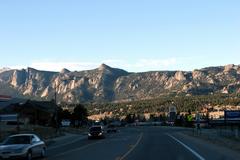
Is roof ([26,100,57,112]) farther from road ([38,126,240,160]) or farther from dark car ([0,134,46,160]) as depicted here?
dark car ([0,134,46,160])

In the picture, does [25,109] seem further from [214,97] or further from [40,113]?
[214,97]

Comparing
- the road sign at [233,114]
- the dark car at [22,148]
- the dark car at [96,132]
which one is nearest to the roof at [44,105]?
the dark car at [96,132]

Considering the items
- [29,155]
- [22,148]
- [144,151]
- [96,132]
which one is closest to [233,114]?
[96,132]

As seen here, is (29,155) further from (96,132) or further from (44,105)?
(44,105)

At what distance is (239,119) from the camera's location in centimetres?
6988

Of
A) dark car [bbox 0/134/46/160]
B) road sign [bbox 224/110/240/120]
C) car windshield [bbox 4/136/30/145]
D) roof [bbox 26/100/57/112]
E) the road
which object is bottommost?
the road

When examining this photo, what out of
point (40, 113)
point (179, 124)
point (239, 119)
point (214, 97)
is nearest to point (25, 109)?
point (40, 113)

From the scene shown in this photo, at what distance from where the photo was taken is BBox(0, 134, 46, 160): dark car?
27172 mm

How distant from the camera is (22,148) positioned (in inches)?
1082

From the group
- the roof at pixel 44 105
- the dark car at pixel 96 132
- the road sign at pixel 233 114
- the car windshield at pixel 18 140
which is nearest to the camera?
the car windshield at pixel 18 140

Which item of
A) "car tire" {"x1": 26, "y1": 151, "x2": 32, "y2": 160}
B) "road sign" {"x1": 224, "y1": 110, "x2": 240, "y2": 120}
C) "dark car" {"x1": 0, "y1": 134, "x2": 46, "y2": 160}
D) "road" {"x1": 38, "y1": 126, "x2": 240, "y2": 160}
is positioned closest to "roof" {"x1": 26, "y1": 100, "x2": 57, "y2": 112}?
"road sign" {"x1": 224, "y1": 110, "x2": 240, "y2": 120}

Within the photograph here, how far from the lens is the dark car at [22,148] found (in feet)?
89.1

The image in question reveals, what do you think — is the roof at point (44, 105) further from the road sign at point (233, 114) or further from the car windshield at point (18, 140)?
the car windshield at point (18, 140)

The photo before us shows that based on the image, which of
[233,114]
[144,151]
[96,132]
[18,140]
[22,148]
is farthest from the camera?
[233,114]
